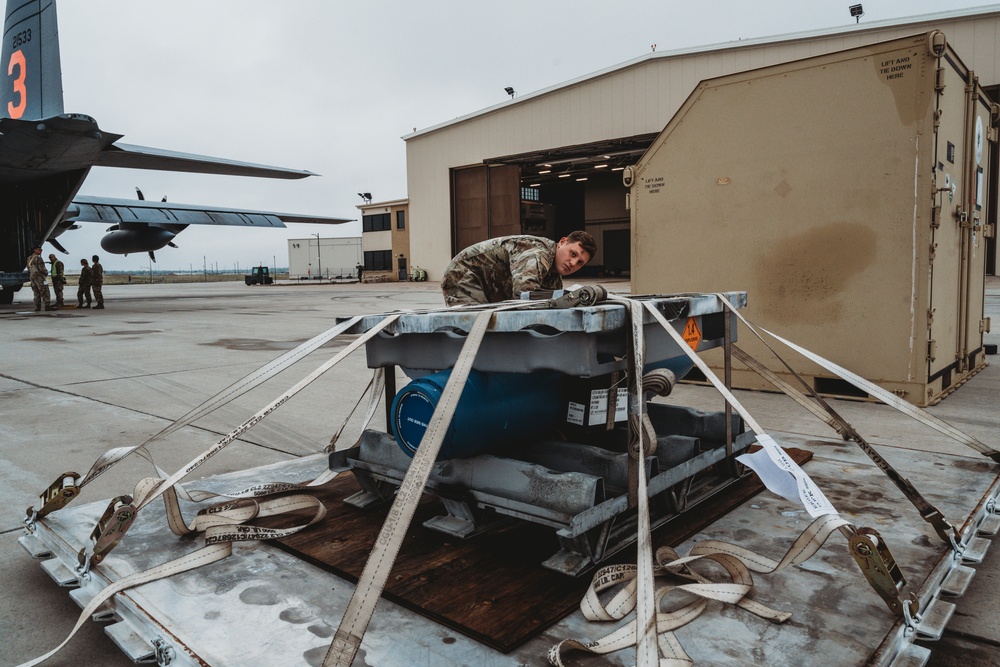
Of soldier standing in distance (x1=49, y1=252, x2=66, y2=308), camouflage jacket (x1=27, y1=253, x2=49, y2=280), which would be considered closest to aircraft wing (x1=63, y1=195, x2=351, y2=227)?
soldier standing in distance (x1=49, y1=252, x2=66, y2=308)

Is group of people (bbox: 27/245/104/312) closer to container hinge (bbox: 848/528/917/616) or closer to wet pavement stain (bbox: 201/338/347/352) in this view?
wet pavement stain (bbox: 201/338/347/352)

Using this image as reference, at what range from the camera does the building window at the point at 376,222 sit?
44656 millimetres

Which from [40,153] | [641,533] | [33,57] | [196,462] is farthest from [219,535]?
[33,57]

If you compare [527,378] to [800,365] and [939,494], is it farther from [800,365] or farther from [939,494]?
[800,365]

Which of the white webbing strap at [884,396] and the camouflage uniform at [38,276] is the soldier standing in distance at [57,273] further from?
the white webbing strap at [884,396]

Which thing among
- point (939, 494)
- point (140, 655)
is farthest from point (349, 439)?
point (939, 494)

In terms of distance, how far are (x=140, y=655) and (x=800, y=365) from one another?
4516 millimetres

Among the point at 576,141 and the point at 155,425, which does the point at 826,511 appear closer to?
the point at 155,425

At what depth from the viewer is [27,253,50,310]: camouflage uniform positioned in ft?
51.3

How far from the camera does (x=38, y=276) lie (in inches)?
621

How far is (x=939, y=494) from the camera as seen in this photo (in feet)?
8.43

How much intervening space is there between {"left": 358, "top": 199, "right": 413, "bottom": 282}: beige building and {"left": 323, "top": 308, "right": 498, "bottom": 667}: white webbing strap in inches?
1526

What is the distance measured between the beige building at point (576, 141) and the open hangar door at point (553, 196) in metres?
0.06

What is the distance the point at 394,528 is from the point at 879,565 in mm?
1215
